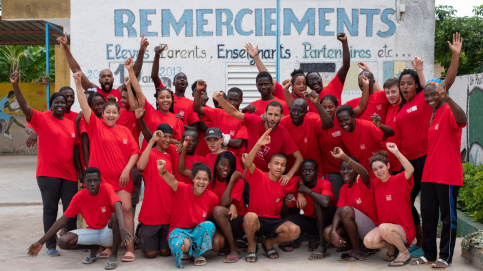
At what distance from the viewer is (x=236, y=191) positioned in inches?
237

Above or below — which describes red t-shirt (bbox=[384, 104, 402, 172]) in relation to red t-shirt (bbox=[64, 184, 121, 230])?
above

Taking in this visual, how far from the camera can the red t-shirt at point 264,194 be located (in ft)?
19.7

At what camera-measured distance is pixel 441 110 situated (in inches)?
213

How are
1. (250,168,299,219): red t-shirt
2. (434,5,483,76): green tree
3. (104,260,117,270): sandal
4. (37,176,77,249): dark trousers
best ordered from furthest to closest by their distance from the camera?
(434,5,483,76): green tree → (37,176,77,249): dark trousers → (250,168,299,219): red t-shirt → (104,260,117,270): sandal

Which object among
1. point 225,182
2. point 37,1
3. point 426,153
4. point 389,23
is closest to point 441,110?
point 426,153

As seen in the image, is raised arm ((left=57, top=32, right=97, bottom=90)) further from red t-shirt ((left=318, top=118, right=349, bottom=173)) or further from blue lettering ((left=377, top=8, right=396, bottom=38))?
blue lettering ((left=377, top=8, right=396, bottom=38))

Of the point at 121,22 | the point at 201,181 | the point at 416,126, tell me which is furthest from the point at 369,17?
the point at 201,181

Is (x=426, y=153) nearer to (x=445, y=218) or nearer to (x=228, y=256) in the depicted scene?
(x=445, y=218)

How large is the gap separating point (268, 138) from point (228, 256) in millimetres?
1311

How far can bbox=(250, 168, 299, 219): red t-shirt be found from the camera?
6020 mm

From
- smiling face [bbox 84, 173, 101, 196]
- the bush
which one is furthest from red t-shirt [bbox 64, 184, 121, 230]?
the bush

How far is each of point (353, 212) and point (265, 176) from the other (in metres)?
1.01

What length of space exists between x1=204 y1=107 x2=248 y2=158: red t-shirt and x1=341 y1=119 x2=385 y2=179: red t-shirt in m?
1.22

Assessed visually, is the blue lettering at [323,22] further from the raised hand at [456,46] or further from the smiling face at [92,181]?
Result: the smiling face at [92,181]
